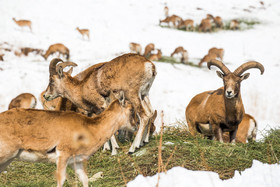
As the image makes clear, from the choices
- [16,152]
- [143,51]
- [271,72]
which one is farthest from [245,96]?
[16,152]

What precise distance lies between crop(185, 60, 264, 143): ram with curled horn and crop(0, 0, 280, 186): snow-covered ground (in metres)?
3.12

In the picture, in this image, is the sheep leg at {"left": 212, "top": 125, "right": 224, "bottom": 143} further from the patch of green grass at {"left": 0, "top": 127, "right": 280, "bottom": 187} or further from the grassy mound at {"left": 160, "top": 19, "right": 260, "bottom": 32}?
the grassy mound at {"left": 160, "top": 19, "right": 260, "bottom": 32}

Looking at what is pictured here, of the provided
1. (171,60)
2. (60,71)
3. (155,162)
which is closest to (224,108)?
(155,162)

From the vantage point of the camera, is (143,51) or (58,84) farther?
(143,51)

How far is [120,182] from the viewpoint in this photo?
221 inches

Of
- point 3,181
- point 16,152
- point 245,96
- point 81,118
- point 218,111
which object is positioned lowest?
point 245,96

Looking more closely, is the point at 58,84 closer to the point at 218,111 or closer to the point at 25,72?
the point at 218,111

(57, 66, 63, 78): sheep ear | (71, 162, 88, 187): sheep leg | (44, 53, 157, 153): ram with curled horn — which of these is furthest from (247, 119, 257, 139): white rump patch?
(71, 162, 88, 187): sheep leg

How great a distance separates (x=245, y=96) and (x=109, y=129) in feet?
36.5

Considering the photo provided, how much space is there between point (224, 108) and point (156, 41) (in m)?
15.8

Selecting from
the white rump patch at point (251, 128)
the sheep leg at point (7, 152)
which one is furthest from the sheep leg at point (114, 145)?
the white rump patch at point (251, 128)

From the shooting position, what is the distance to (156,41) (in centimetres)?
2361

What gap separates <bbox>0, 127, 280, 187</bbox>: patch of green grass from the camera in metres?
5.82

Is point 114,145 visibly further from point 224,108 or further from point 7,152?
point 7,152
